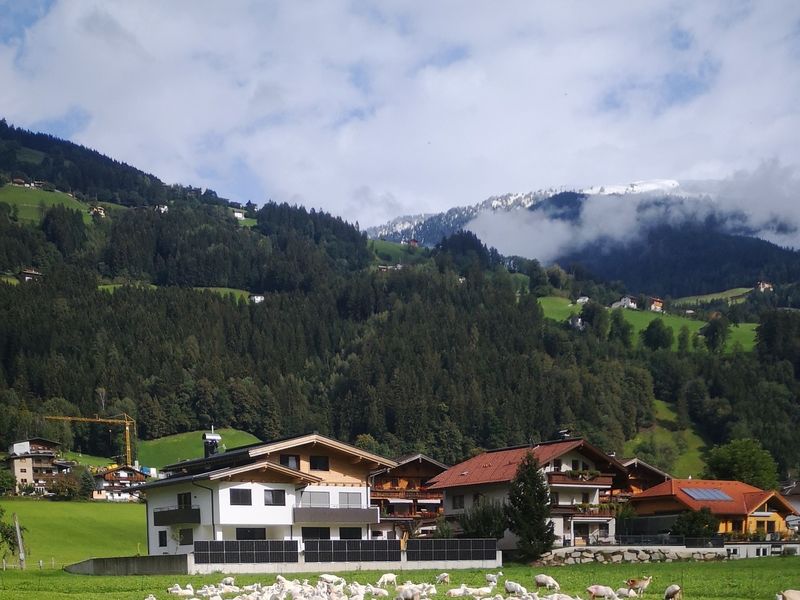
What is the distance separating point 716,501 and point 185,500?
39511 millimetres

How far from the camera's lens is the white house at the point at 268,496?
5722 centimetres

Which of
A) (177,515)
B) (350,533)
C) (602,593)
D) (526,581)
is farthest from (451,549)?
(602,593)

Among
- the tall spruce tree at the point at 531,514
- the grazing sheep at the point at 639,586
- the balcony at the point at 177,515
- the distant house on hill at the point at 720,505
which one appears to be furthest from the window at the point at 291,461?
the grazing sheep at the point at 639,586

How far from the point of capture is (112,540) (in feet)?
277

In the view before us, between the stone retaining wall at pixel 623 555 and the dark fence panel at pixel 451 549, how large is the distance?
6125 millimetres

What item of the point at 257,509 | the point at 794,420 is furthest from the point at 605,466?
the point at 794,420

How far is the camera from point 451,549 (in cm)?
5172

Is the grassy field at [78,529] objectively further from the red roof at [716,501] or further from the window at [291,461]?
the red roof at [716,501]

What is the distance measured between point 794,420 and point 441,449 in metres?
65.4

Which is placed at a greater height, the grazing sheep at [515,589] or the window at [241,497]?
the window at [241,497]

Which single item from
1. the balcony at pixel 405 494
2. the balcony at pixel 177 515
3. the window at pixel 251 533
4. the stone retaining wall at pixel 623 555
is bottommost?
the stone retaining wall at pixel 623 555

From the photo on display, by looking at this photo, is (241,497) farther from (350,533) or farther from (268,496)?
(350,533)

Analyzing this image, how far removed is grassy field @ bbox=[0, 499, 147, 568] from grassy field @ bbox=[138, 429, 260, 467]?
48.7 meters

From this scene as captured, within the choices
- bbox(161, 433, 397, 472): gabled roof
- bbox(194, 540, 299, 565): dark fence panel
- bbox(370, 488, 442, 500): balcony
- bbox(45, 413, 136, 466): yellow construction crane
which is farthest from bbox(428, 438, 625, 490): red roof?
bbox(45, 413, 136, 466): yellow construction crane
